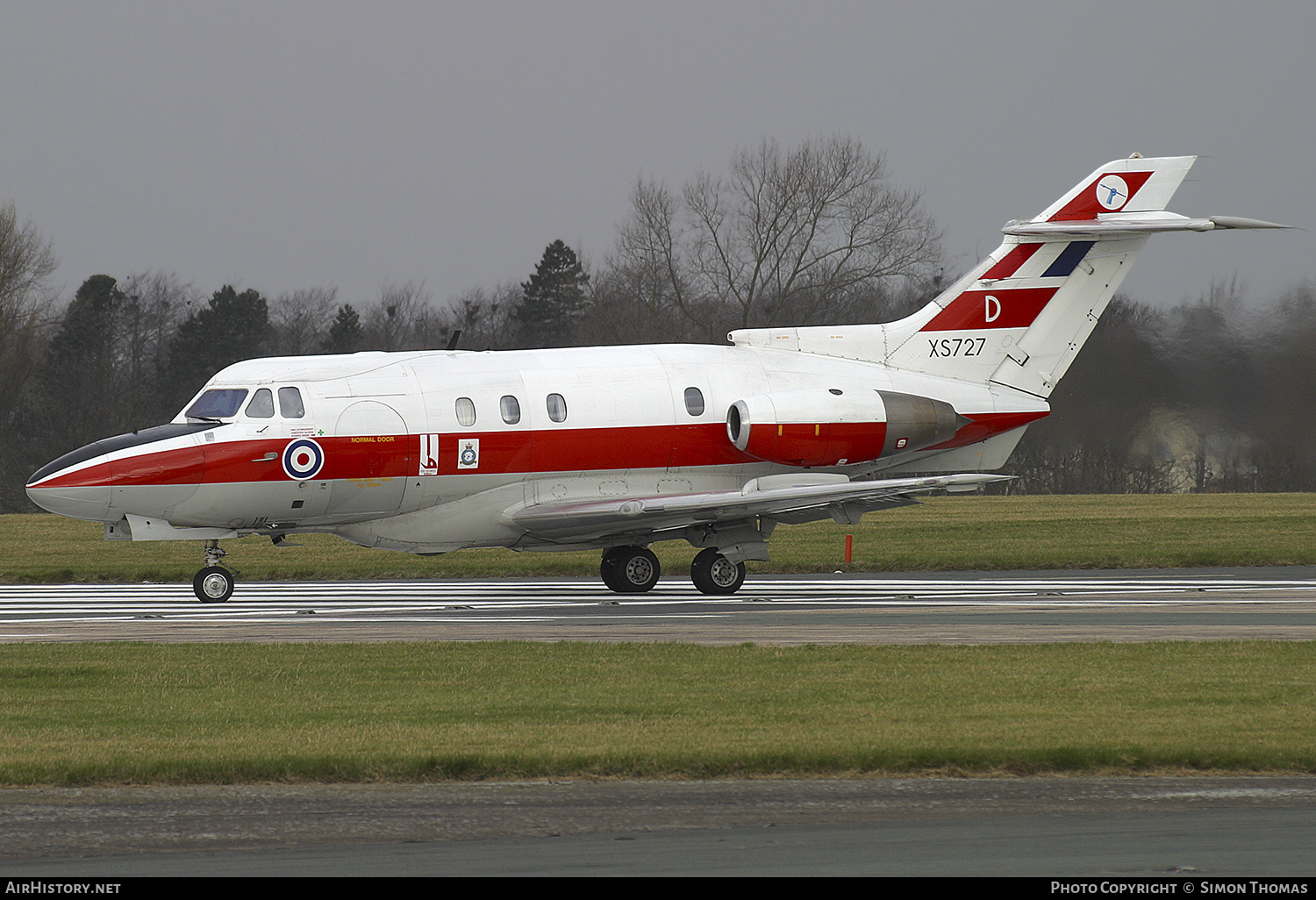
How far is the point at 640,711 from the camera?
11.3 meters

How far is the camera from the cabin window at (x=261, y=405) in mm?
21109

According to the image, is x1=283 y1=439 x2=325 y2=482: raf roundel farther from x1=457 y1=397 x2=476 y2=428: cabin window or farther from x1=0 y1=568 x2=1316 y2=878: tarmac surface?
x1=0 y1=568 x2=1316 y2=878: tarmac surface

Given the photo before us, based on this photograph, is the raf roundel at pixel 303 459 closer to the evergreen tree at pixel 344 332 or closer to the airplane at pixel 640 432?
the airplane at pixel 640 432

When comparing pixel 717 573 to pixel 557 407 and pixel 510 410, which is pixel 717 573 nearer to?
pixel 557 407

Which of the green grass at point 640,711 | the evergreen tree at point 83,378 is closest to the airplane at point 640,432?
the green grass at point 640,711

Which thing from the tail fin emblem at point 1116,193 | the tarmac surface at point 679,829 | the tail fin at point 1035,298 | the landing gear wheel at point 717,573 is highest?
the tail fin emblem at point 1116,193

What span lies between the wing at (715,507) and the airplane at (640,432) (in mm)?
43

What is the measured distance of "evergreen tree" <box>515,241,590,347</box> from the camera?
77125mm

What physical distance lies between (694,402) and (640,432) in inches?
41.7

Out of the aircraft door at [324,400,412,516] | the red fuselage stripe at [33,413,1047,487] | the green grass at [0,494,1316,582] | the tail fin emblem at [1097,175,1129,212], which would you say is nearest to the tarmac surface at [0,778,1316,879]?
the red fuselage stripe at [33,413,1047,487]

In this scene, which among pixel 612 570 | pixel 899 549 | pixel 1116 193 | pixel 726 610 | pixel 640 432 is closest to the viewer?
pixel 726 610

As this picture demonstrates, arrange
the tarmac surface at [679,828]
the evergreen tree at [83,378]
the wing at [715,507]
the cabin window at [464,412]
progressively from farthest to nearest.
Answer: the evergreen tree at [83,378] < the cabin window at [464,412] < the wing at [715,507] < the tarmac surface at [679,828]

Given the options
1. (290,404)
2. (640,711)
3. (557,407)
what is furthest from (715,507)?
(640,711)
